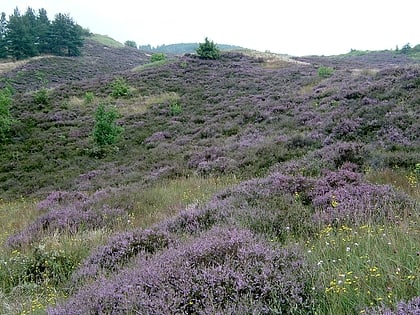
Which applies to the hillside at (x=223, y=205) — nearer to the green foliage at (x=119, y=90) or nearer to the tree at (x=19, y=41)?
the green foliage at (x=119, y=90)

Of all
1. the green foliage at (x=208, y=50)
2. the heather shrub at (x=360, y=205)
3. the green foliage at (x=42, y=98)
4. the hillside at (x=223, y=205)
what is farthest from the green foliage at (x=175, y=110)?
the heather shrub at (x=360, y=205)

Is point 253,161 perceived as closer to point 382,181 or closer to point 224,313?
point 382,181

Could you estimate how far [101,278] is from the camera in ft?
13.5

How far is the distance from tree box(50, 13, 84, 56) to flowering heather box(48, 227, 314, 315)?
66003 millimetres

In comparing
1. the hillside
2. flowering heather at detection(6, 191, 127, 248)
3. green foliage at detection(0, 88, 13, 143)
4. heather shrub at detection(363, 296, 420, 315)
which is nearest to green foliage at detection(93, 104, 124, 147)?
the hillside

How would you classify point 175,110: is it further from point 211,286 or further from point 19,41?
point 19,41

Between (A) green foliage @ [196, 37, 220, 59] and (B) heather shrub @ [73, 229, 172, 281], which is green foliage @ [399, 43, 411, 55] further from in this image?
(B) heather shrub @ [73, 229, 172, 281]

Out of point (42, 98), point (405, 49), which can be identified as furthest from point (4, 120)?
point (405, 49)

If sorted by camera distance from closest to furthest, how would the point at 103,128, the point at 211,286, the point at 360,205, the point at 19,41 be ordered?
1. the point at 211,286
2. the point at 360,205
3. the point at 103,128
4. the point at 19,41

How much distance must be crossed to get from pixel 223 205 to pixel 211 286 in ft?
11.0

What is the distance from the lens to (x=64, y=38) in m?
63.6

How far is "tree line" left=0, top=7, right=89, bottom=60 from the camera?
5716 centimetres

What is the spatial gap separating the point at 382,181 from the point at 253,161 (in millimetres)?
4649

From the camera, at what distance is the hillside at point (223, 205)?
3.16 metres
